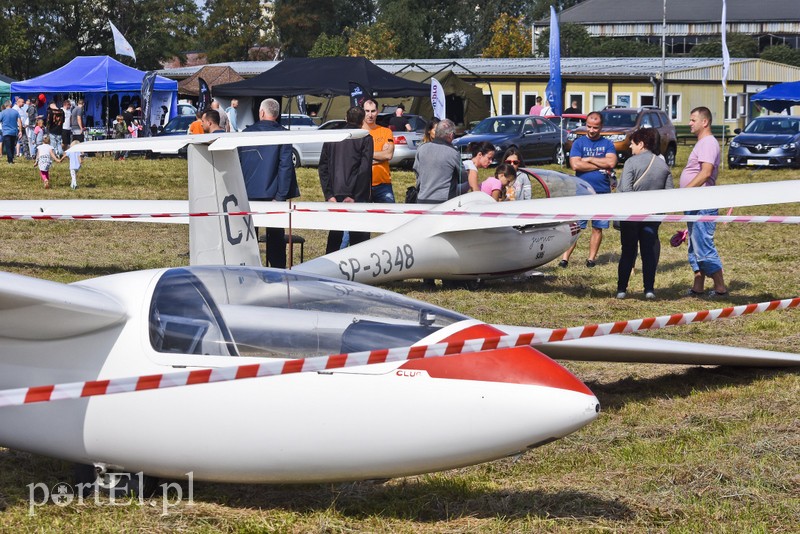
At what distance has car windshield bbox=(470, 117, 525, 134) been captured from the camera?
29.2m

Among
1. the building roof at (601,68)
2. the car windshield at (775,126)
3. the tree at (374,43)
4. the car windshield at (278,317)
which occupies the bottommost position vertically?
the car windshield at (278,317)

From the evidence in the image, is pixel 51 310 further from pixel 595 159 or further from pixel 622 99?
pixel 622 99

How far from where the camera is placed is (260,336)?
480cm

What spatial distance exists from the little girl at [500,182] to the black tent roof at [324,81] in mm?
16515

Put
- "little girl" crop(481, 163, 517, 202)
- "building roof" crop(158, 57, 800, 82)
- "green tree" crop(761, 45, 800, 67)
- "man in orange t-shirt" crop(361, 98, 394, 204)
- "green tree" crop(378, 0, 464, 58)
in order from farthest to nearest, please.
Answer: "green tree" crop(378, 0, 464, 58) < "green tree" crop(761, 45, 800, 67) < "building roof" crop(158, 57, 800, 82) < "little girl" crop(481, 163, 517, 202) < "man in orange t-shirt" crop(361, 98, 394, 204)

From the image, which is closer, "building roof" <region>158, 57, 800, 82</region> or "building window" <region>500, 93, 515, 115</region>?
"building roof" <region>158, 57, 800, 82</region>

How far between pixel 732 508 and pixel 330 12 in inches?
3776

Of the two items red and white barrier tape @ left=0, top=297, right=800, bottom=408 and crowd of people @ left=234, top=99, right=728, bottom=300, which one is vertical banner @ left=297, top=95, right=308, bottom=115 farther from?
red and white barrier tape @ left=0, top=297, right=800, bottom=408

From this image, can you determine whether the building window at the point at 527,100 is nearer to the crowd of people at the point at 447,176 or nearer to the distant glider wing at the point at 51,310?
the crowd of people at the point at 447,176

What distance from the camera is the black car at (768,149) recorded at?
28312 millimetres

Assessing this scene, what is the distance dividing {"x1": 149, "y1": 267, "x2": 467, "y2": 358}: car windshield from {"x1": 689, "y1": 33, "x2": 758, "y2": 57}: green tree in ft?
238

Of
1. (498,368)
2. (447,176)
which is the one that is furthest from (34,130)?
(498,368)

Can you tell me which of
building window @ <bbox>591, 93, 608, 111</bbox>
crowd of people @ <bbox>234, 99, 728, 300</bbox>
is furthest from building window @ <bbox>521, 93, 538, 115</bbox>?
crowd of people @ <bbox>234, 99, 728, 300</bbox>

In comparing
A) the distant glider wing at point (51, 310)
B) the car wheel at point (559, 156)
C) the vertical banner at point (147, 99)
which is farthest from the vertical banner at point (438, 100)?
the distant glider wing at point (51, 310)
